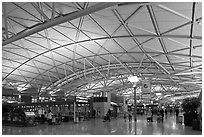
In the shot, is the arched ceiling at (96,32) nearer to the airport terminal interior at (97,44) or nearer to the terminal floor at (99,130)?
the airport terminal interior at (97,44)

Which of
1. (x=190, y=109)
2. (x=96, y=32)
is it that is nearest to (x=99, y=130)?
(x=190, y=109)

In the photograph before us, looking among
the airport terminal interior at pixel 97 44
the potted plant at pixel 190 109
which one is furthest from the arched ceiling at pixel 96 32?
the potted plant at pixel 190 109

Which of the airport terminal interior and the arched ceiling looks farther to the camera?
the arched ceiling

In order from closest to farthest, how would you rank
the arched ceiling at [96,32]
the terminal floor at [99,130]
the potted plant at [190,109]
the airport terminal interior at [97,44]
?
1. the terminal floor at [99,130]
2. the airport terminal interior at [97,44]
3. the arched ceiling at [96,32]
4. the potted plant at [190,109]

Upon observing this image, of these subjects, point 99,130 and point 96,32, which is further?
point 96,32

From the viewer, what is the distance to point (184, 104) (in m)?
24.8

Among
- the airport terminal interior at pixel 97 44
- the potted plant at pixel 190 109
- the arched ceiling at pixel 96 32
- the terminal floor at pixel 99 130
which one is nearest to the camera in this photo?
the terminal floor at pixel 99 130

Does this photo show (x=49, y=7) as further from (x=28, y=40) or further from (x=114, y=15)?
(x=28, y=40)

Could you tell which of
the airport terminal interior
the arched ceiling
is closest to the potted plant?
the airport terminal interior

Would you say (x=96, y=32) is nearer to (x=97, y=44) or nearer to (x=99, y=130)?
(x=97, y=44)

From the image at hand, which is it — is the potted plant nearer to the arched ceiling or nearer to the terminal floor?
the terminal floor

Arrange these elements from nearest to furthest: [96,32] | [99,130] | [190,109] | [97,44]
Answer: [99,130]
[190,109]
[96,32]
[97,44]

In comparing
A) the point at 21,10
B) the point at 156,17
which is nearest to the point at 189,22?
the point at 156,17

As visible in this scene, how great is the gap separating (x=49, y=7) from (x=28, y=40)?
40.7 feet
